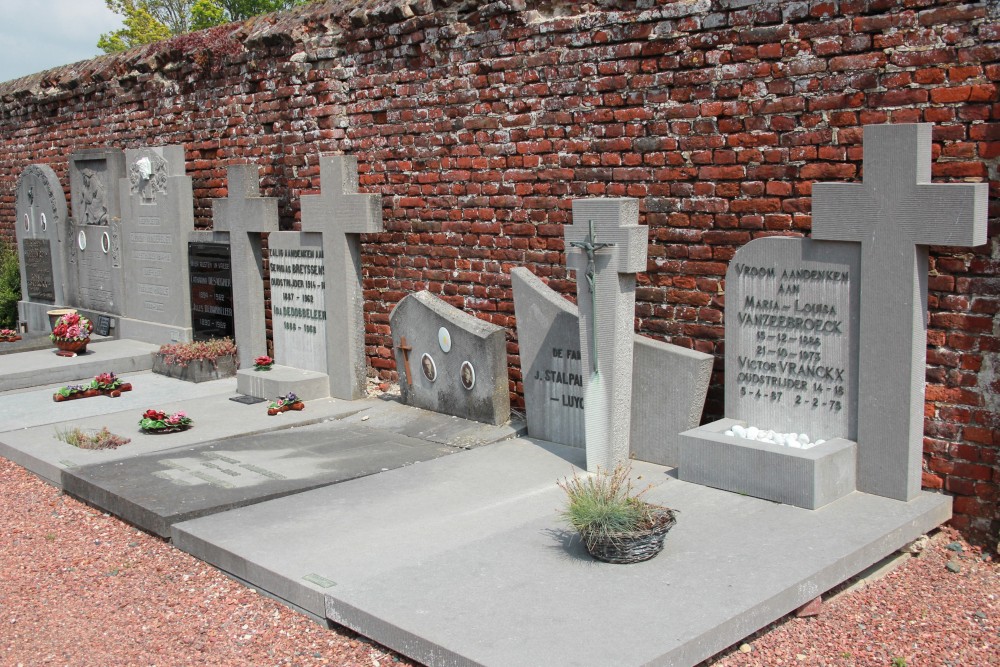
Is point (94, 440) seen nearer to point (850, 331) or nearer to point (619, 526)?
point (619, 526)

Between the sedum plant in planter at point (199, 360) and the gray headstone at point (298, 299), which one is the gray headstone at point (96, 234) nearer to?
the sedum plant in planter at point (199, 360)

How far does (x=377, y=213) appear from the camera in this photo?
7996 mm

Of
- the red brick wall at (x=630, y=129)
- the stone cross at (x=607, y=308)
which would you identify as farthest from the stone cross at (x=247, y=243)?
the stone cross at (x=607, y=308)

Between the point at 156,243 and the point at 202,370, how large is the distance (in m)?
2.03

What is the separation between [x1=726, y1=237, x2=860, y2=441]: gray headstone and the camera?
5246 mm

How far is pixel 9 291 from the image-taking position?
1341cm

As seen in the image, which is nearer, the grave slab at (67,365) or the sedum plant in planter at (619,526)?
the sedum plant in planter at (619,526)

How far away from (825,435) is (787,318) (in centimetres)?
66

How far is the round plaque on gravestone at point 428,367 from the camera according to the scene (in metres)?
7.46

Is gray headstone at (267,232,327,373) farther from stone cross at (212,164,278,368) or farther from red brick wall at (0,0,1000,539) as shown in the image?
red brick wall at (0,0,1000,539)

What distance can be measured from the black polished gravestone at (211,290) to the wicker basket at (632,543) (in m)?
5.97

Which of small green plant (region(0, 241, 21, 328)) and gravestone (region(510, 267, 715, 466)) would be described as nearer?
gravestone (region(510, 267, 715, 466))

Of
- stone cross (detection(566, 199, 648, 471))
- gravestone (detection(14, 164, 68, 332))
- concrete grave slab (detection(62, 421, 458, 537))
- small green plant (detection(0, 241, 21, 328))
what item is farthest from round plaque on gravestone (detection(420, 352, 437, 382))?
small green plant (detection(0, 241, 21, 328))

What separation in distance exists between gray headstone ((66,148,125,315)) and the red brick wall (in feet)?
4.62
